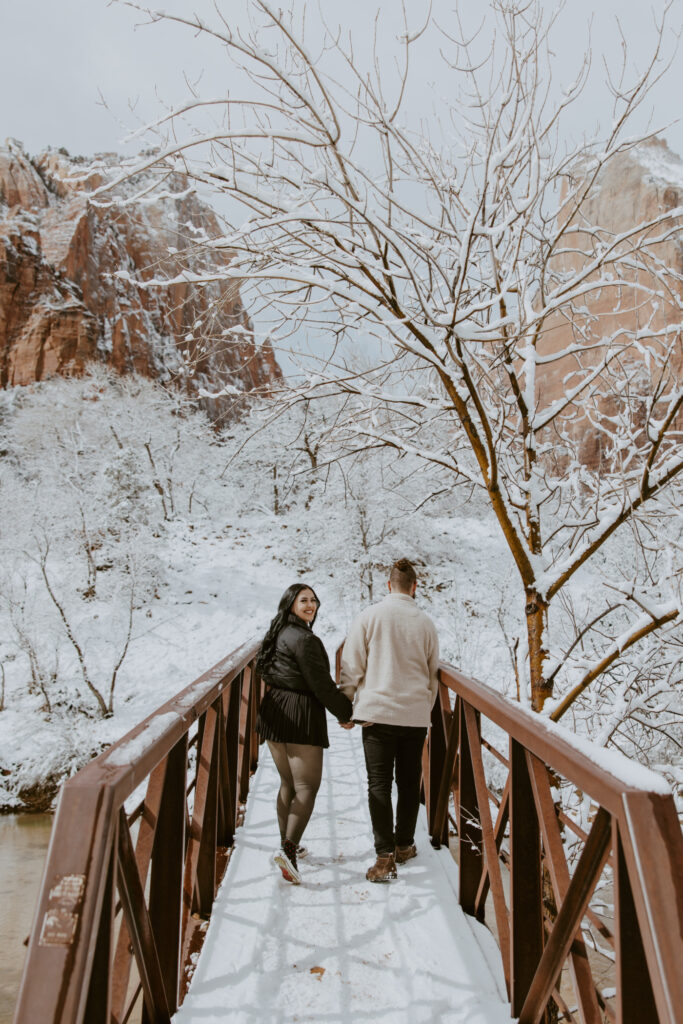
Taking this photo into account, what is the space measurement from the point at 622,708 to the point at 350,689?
174 centimetres

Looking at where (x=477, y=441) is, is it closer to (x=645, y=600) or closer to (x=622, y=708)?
(x=645, y=600)

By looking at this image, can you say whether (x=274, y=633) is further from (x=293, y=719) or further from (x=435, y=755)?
(x=435, y=755)

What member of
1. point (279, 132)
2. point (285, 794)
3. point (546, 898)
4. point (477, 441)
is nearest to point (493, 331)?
point (477, 441)

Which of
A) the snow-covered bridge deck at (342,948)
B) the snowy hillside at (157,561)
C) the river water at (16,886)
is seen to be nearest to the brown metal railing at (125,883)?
the snow-covered bridge deck at (342,948)

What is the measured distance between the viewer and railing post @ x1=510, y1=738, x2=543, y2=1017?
2025 millimetres

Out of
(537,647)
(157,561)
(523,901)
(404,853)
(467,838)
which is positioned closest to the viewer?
(523,901)

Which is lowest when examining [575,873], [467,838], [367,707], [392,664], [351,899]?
[351,899]

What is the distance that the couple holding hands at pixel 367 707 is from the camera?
318 cm

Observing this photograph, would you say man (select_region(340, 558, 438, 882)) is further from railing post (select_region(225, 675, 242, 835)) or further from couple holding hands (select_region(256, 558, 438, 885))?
railing post (select_region(225, 675, 242, 835))

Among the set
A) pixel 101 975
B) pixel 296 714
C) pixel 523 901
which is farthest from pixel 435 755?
pixel 101 975

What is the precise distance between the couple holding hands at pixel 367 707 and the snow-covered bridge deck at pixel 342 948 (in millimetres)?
166

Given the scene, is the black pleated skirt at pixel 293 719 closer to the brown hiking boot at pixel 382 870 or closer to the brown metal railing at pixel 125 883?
the brown metal railing at pixel 125 883

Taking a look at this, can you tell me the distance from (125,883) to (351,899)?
1768 mm

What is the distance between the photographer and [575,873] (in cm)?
148
